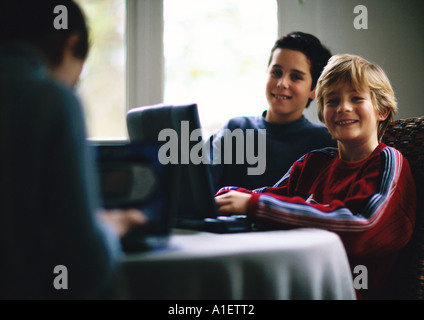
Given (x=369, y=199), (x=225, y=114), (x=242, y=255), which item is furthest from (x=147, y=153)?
(x=225, y=114)

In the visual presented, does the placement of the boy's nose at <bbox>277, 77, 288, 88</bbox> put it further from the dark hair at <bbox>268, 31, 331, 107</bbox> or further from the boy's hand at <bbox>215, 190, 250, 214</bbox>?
the boy's hand at <bbox>215, 190, 250, 214</bbox>

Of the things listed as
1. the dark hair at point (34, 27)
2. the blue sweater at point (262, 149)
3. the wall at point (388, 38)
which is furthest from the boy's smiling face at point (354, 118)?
the wall at point (388, 38)

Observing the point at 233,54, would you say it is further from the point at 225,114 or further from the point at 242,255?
the point at 242,255

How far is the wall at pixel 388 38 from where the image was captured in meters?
2.14

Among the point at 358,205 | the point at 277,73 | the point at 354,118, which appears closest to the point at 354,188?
the point at 358,205

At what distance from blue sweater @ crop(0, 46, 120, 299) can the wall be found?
1914mm

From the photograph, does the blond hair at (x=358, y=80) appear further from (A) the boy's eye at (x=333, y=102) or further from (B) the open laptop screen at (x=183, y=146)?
(B) the open laptop screen at (x=183, y=146)

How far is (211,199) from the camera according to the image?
81 centimetres

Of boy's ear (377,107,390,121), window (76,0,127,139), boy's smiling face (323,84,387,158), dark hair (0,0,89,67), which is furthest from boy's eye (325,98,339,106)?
window (76,0,127,139)

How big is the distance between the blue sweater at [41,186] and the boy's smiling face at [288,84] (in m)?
1.30

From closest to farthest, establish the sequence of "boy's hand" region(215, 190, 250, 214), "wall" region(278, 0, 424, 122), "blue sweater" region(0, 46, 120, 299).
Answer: "blue sweater" region(0, 46, 120, 299) < "boy's hand" region(215, 190, 250, 214) < "wall" region(278, 0, 424, 122)

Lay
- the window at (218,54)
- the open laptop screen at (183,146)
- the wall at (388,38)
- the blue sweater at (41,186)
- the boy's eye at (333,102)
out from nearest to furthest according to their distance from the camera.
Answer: the blue sweater at (41,186) < the open laptop screen at (183,146) < the boy's eye at (333,102) < the wall at (388,38) < the window at (218,54)

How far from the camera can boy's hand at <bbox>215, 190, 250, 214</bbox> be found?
0.86 meters
